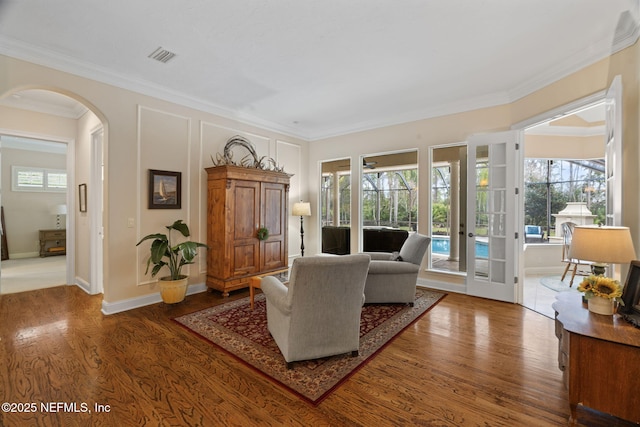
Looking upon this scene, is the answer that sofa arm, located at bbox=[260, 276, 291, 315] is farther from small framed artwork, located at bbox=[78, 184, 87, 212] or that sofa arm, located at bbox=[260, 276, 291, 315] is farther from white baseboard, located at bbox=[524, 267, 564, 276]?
white baseboard, located at bbox=[524, 267, 564, 276]

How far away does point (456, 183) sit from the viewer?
17.2 feet

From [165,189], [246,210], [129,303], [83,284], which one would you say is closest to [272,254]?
[246,210]

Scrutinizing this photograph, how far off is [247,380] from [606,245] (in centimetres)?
277

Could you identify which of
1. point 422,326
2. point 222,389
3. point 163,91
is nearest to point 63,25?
point 163,91

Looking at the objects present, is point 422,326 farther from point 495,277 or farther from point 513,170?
point 513,170

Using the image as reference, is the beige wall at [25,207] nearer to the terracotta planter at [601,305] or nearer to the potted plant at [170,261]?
the potted plant at [170,261]

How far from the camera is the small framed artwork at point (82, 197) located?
14.3ft

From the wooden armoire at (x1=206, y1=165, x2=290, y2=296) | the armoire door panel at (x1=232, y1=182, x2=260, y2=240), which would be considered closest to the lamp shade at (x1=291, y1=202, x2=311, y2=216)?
the wooden armoire at (x1=206, y1=165, x2=290, y2=296)

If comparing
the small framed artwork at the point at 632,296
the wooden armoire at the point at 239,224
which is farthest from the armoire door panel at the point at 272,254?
the small framed artwork at the point at 632,296

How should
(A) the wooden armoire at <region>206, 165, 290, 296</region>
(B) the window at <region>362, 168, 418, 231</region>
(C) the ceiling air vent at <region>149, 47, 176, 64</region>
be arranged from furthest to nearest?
(B) the window at <region>362, 168, 418, 231</region> → (A) the wooden armoire at <region>206, 165, 290, 296</region> → (C) the ceiling air vent at <region>149, 47, 176, 64</region>

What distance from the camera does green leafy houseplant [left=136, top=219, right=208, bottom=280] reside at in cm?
350

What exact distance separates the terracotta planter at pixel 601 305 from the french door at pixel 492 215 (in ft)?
7.07

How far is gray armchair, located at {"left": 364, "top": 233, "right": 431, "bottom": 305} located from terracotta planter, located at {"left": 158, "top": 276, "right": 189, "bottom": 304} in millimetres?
2462

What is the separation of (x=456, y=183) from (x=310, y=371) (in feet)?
14.5
